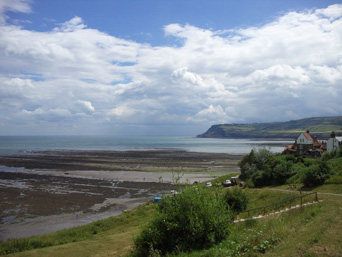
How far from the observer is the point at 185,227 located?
13539 millimetres

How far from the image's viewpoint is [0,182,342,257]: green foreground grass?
10177 millimetres

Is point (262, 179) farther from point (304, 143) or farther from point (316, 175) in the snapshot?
point (304, 143)

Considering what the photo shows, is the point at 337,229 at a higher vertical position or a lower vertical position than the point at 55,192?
higher

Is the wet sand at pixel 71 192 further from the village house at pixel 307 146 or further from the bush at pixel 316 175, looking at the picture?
the village house at pixel 307 146

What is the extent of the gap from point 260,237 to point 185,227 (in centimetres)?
379

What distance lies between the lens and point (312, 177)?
2742 centimetres

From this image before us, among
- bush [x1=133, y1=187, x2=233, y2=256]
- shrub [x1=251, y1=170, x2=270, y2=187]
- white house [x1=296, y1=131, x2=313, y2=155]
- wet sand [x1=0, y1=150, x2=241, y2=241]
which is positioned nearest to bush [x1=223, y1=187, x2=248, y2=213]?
wet sand [x1=0, y1=150, x2=241, y2=241]

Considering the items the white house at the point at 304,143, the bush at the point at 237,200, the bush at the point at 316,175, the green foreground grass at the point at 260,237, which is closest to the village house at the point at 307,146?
the white house at the point at 304,143

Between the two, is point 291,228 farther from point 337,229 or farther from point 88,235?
point 88,235

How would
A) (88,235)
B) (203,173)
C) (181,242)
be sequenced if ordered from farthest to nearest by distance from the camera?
(203,173)
(88,235)
(181,242)

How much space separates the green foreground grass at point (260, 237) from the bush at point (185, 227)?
936mm

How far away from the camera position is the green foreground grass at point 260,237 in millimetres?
10177

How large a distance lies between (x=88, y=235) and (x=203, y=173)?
44.3 meters

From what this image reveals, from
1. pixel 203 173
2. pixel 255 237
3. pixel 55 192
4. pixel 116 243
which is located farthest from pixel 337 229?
pixel 203 173
